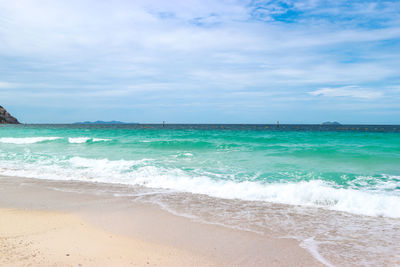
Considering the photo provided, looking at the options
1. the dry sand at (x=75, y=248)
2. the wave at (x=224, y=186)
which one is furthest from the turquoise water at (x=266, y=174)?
the dry sand at (x=75, y=248)

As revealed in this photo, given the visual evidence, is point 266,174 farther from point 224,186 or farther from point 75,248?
point 75,248

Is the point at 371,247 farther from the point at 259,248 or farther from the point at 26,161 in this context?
the point at 26,161

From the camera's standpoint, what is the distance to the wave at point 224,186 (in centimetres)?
636

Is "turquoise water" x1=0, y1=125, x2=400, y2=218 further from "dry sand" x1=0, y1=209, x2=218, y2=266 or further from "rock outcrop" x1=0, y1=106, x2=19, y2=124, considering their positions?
"rock outcrop" x1=0, y1=106, x2=19, y2=124

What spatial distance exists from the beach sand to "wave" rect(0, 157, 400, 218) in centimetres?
237

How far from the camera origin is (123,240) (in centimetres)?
426

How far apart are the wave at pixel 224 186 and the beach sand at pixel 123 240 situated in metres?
2.37

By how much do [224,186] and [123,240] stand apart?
13.7ft

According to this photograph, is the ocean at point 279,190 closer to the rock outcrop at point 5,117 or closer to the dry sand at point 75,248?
the dry sand at point 75,248

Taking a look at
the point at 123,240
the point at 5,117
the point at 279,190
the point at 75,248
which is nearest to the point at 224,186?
the point at 279,190

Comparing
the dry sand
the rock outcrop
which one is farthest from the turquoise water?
the rock outcrop

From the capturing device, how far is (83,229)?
4.70 metres

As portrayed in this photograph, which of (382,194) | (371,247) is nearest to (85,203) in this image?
(371,247)

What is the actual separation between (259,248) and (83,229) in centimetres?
284
